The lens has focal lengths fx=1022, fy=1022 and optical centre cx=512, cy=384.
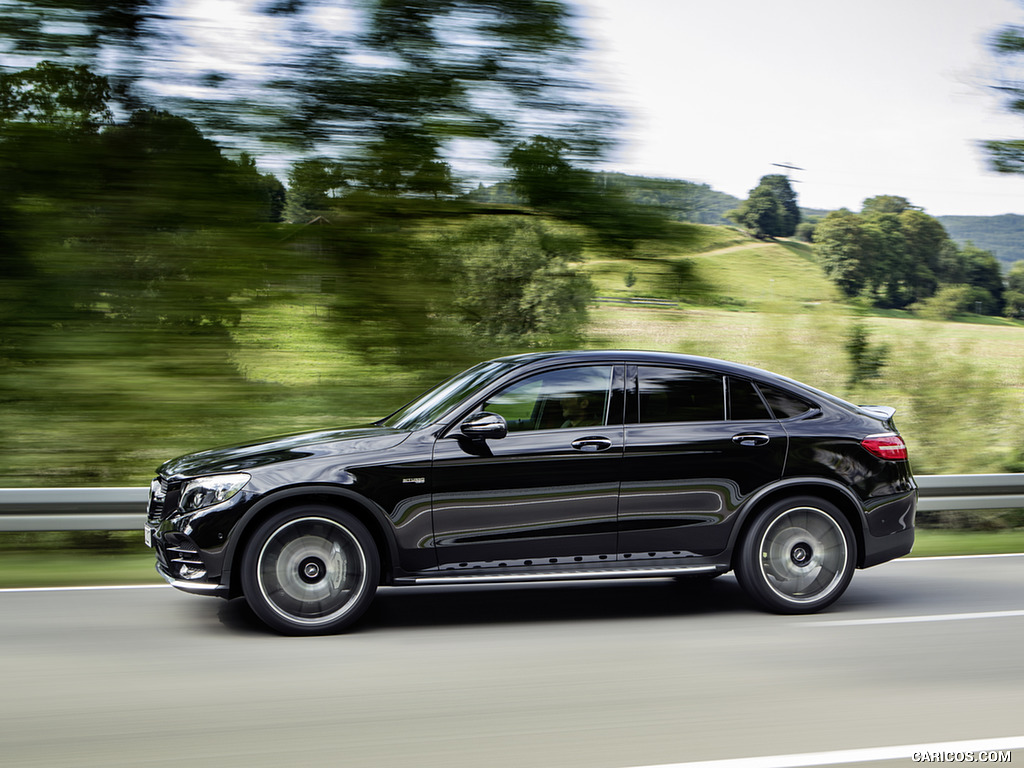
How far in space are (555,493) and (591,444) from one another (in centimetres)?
37

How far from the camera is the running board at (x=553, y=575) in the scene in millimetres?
5945

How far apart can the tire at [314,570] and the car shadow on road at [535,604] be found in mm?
249

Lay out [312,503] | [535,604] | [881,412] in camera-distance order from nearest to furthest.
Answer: [312,503] → [535,604] → [881,412]

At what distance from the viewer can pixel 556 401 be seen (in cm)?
628

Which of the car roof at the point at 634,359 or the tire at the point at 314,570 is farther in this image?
the car roof at the point at 634,359

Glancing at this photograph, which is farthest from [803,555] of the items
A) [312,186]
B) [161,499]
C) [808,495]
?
[312,186]

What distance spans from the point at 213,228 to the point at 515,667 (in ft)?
22.7

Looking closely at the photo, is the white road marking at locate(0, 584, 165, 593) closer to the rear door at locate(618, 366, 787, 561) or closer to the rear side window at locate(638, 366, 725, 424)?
the rear door at locate(618, 366, 787, 561)

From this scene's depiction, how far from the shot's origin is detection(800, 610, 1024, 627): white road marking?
6.23 metres

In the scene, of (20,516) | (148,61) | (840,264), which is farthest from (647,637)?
(840,264)

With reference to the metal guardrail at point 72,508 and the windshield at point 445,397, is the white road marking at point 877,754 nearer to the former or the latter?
the windshield at point 445,397

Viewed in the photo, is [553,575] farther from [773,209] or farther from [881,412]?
[773,209]

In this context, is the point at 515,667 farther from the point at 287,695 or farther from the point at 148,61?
the point at 148,61

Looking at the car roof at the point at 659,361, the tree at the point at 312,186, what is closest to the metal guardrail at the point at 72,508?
the car roof at the point at 659,361
